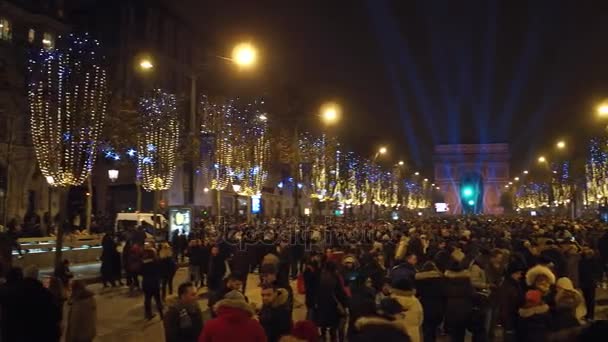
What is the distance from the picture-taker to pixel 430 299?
10.0 m

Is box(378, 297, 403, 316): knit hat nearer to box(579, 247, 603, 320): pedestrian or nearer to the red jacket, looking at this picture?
the red jacket

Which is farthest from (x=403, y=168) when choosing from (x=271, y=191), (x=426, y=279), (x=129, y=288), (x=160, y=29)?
(x=426, y=279)

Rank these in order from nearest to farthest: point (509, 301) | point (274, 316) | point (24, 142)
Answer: point (274, 316) < point (509, 301) < point (24, 142)

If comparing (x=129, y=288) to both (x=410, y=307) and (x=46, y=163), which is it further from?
(x=410, y=307)

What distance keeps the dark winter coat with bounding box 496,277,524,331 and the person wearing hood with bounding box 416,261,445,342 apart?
86cm

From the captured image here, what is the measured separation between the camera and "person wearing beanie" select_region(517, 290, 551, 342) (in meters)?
8.04

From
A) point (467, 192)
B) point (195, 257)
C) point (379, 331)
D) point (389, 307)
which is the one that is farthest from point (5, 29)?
point (467, 192)

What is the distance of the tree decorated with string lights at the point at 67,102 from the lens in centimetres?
2045

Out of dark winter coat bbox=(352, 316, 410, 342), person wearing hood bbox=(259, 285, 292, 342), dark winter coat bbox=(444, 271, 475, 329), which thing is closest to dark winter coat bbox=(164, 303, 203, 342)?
person wearing hood bbox=(259, 285, 292, 342)

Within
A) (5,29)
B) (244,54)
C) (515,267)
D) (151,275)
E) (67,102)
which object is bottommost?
(151,275)

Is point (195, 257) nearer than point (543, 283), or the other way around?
point (543, 283)

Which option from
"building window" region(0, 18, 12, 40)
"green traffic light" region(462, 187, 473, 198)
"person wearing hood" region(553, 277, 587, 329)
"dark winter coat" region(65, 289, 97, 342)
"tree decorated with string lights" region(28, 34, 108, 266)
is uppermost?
"building window" region(0, 18, 12, 40)

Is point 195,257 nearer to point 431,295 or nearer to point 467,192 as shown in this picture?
point 431,295

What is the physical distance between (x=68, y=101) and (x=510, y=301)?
15549mm
